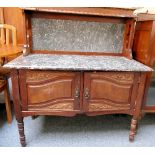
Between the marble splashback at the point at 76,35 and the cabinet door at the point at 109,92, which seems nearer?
the cabinet door at the point at 109,92

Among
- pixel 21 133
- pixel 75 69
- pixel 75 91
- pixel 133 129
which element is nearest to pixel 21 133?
pixel 21 133

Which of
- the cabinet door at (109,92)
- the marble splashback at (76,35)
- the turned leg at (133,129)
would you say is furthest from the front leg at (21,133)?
the turned leg at (133,129)

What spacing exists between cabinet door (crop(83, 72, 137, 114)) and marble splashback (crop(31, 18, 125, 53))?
0.43 meters

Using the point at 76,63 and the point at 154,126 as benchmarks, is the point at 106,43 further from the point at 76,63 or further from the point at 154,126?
the point at 154,126

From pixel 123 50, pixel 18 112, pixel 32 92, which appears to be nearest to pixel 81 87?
pixel 32 92

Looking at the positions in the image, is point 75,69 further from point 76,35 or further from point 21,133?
point 21,133

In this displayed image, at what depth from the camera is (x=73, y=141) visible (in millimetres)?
1492

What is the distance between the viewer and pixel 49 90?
1.21 metres

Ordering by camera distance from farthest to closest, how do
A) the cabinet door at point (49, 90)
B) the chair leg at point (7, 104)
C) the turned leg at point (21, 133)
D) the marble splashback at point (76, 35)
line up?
the chair leg at point (7, 104), the marble splashback at point (76, 35), the turned leg at point (21, 133), the cabinet door at point (49, 90)

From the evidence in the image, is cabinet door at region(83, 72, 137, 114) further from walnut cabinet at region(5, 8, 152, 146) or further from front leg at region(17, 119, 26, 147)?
front leg at region(17, 119, 26, 147)

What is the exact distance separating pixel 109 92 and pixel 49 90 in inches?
16.9

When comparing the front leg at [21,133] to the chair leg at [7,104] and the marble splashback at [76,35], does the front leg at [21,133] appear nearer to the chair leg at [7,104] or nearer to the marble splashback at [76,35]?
the chair leg at [7,104]

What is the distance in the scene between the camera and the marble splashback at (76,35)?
1.49 metres

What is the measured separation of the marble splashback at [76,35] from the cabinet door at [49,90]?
1.43 feet
